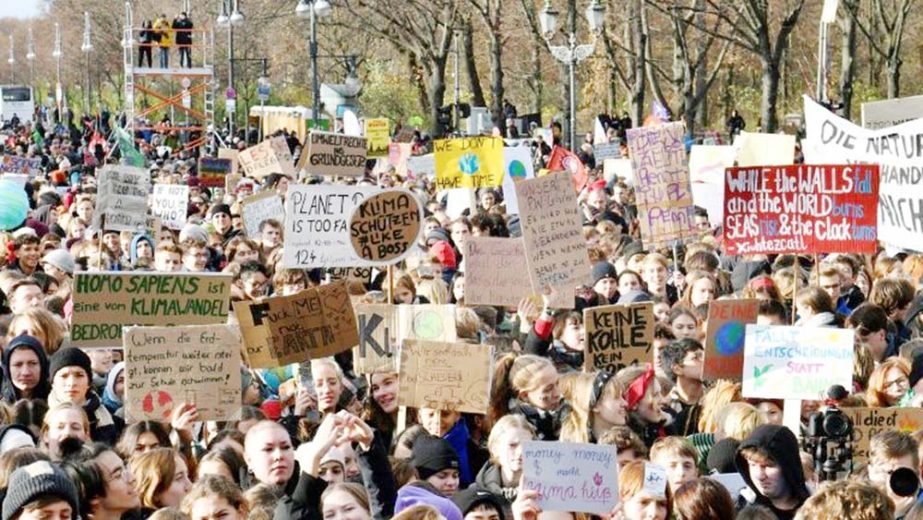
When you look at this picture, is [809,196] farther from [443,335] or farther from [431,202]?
[431,202]

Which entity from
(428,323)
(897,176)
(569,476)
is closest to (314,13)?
(897,176)

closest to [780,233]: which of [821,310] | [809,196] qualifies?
[809,196]

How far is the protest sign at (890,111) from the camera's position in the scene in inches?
702

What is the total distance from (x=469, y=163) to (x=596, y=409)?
1089 cm

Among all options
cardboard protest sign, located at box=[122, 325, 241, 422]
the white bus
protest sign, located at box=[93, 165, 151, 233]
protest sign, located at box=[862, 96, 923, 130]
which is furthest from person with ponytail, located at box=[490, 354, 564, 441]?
the white bus

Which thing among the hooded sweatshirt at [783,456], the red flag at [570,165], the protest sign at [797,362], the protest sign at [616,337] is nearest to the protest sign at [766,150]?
the red flag at [570,165]

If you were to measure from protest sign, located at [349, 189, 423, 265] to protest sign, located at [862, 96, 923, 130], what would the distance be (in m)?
6.41

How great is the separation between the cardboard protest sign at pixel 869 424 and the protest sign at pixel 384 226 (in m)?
4.36

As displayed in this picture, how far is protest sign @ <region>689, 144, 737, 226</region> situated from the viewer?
66.0 ft

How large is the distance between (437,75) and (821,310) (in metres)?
41.3

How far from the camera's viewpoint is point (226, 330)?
9680mm

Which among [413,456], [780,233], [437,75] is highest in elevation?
[437,75]

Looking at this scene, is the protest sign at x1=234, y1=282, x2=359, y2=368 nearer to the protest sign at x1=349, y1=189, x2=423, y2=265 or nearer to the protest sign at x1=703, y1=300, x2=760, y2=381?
the protest sign at x1=703, y1=300, x2=760, y2=381

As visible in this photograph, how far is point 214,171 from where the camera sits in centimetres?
2911
